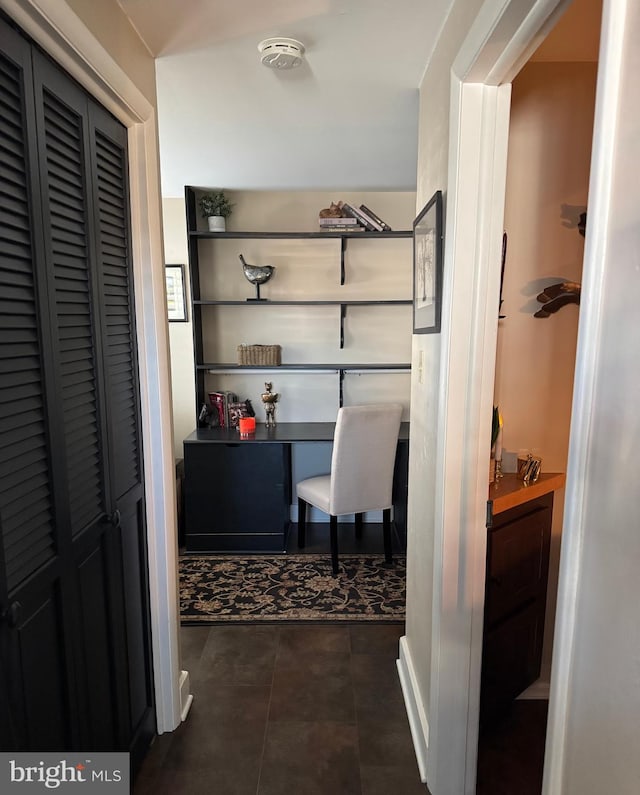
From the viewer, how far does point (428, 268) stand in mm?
1594

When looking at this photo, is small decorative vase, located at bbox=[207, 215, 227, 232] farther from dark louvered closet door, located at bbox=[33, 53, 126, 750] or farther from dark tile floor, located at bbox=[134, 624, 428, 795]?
dark tile floor, located at bbox=[134, 624, 428, 795]

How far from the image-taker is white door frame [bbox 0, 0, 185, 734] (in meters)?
1.43

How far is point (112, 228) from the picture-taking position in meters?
1.41

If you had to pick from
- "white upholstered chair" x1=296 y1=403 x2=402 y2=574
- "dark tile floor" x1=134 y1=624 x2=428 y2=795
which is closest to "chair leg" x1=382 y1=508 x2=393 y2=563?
"white upholstered chair" x1=296 y1=403 x2=402 y2=574

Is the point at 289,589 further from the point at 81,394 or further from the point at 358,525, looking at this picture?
the point at 81,394

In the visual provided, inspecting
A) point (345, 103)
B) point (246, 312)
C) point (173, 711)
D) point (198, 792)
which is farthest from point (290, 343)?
point (198, 792)

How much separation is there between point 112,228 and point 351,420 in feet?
5.47

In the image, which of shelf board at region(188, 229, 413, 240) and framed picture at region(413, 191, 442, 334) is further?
shelf board at region(188, 229, 413, 240)

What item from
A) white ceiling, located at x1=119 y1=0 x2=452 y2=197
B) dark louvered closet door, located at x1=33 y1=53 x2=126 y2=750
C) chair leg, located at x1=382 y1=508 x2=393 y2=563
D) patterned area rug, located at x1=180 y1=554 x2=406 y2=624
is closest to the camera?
dark louvered closet door, located at x1=33 y1=53 x2=126 y2=750

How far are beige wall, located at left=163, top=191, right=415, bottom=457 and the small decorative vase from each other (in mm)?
169

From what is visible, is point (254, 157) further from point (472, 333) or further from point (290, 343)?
point (472, 333)

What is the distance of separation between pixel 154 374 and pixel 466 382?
1012mm

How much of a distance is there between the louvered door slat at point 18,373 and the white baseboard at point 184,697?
111 cm

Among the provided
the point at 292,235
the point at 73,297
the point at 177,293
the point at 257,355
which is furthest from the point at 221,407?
the point at 73,297
